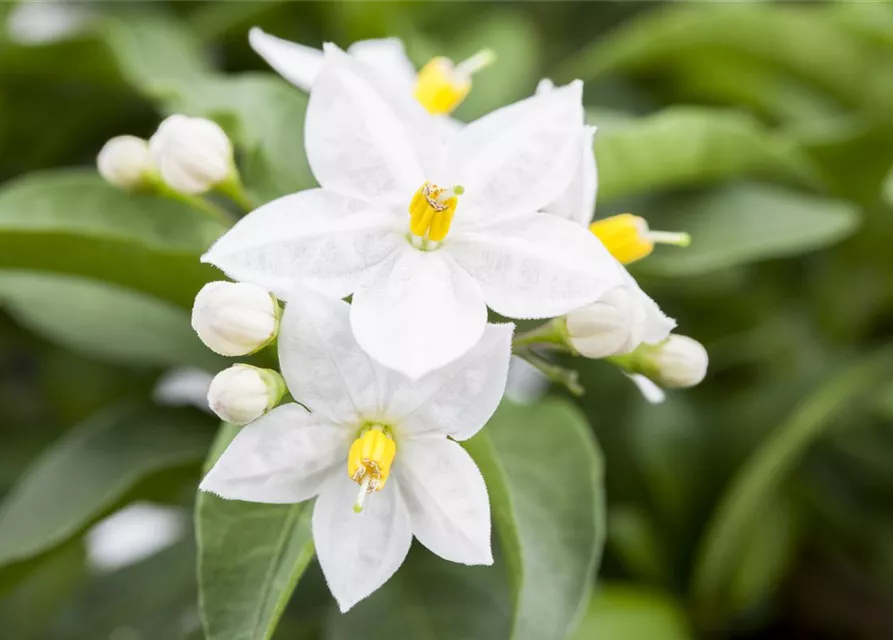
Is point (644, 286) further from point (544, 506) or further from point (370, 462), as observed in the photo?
point (370, 462)

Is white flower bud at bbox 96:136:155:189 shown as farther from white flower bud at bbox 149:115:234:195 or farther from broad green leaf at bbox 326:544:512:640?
broad green leaf at bbox 326:544:512:640

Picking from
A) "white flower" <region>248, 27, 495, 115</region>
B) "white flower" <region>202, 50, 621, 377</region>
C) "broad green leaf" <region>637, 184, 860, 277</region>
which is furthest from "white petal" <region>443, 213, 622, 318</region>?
"broad green leaf" <region>637, 184, 860, 277</region>

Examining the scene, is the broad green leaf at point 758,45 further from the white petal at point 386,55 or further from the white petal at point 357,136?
the white petal at point 357,136

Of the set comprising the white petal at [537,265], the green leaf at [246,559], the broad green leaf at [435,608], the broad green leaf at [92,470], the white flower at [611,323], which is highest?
the white petal at [537,265]

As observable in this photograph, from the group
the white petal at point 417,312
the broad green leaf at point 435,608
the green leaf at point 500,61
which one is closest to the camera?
the white petal at point 417,312

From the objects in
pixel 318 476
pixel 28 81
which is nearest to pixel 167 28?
pixel 28 81

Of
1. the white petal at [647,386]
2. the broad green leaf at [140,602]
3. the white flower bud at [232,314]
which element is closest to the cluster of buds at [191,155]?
the white flower bud at [232,314]

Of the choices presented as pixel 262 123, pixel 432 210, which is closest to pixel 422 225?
pixel 432 210
